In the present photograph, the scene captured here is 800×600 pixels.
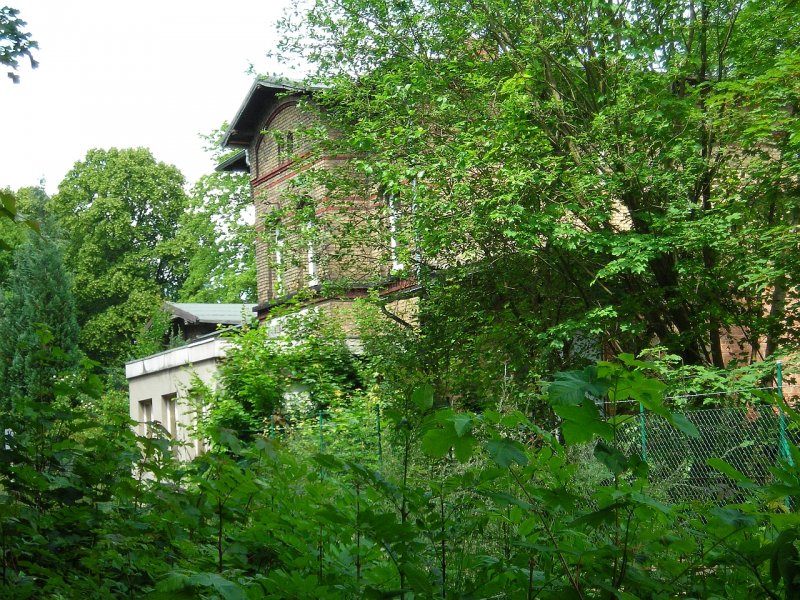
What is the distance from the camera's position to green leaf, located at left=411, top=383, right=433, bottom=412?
2.57 metres

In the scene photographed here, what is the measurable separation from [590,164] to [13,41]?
29.1 feet

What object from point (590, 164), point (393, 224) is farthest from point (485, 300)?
point (590, 164)

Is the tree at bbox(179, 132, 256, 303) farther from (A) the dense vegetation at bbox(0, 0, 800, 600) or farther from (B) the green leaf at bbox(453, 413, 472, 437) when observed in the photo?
(B) the green leaf at bbox(453, 413, 472, 437)

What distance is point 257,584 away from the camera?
2.54m

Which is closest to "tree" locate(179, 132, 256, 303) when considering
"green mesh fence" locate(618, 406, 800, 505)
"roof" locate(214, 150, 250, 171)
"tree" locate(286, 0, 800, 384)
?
Result: "roof" locate(214, 150, 250, 171)

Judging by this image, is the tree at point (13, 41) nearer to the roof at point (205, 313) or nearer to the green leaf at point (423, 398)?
the green leaf at point (423, 398)

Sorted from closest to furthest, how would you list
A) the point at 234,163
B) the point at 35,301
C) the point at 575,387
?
the point at 575,387 → the point at 234,163 → the point at 35,301

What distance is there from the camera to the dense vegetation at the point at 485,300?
297cm

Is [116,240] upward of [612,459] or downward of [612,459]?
upward

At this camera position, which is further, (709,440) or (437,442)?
(709,440)

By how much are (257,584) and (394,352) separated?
48.5 ft

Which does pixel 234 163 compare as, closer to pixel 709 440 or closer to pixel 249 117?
pixel 249 117

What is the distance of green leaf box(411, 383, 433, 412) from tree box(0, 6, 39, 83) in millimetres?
5537

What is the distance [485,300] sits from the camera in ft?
53.8
